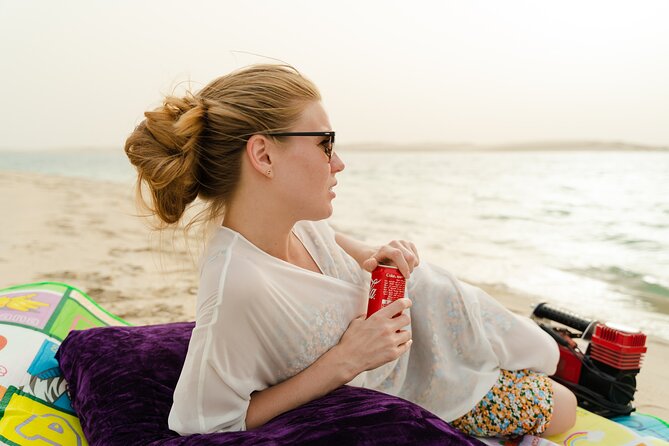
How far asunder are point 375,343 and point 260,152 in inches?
25.8

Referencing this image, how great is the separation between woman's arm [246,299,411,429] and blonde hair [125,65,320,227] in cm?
60

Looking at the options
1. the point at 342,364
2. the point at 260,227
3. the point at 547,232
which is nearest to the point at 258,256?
the point at 260,227

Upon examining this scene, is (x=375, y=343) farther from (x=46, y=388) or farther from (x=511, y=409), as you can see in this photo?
(x=46, y=388)

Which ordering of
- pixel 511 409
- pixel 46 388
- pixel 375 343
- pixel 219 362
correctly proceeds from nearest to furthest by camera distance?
pixel 219 362 < pixel 375 343 < pixel 511 409 < pixel 46 388

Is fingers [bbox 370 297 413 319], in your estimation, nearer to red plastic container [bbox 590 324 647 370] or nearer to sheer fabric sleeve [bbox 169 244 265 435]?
sheer fabric sleeve [bbox 169 244 265 435]

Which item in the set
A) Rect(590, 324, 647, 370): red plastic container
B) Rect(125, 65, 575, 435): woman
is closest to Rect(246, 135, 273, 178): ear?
Rect(125, 65, 575, 435): woman

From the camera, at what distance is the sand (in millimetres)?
3967

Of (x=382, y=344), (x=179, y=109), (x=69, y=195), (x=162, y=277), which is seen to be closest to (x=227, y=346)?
(x=382, y=344)

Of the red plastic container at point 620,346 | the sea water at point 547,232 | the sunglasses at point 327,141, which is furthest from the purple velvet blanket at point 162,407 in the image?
the sea water at point 547,232

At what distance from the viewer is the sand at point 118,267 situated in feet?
13.0

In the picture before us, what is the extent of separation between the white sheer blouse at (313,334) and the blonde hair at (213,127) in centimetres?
21

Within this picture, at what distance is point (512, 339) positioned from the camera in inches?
82.1

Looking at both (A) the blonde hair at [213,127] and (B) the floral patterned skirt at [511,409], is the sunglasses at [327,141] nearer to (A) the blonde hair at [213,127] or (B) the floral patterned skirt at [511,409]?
(A) the blonde hair at [213,127]

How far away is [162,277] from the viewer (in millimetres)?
5246
